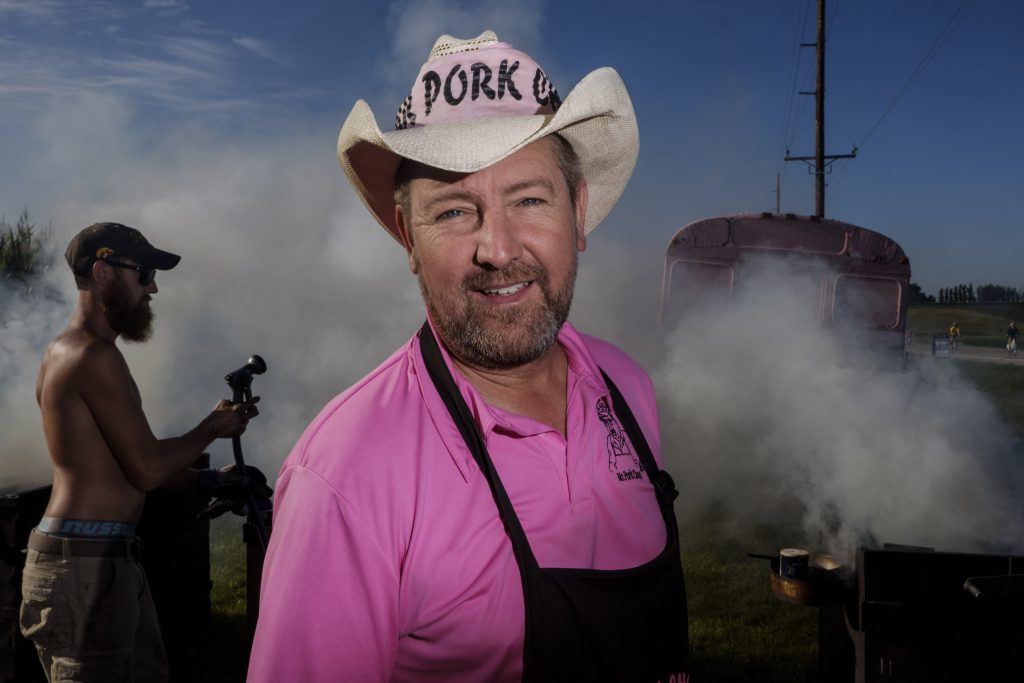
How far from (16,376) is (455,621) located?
12.7 m

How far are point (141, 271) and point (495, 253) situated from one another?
2402 millimetres

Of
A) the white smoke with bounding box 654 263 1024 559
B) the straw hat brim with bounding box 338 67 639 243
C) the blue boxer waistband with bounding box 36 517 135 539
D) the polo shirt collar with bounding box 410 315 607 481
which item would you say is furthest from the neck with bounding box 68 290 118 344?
the white smoke with bounding box 654 263 1024 559

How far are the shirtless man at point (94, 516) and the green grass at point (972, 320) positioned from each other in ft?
124

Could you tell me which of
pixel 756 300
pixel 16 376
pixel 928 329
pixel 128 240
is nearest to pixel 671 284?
pixel 756 300

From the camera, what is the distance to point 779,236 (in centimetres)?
789

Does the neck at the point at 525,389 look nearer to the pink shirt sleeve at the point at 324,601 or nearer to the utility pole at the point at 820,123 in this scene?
the pink shirt sleeve at the point at 324,601

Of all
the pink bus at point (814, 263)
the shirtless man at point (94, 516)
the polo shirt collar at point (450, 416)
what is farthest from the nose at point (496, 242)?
the pink bus at point (814, 263)

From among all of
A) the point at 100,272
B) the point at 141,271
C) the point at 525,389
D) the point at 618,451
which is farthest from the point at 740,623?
the point at 100,272

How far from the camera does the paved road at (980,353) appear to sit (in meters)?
25.5

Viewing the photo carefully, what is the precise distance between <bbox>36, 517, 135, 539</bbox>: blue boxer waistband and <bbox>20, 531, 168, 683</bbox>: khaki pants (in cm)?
8

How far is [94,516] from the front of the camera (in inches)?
108

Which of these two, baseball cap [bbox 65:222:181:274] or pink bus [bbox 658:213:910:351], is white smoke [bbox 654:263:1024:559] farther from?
baseball cap [bbox 65:222:181:274]

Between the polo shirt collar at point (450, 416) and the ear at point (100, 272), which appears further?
the ear at point (100, 272)

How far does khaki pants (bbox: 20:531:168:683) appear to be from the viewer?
266 cm
